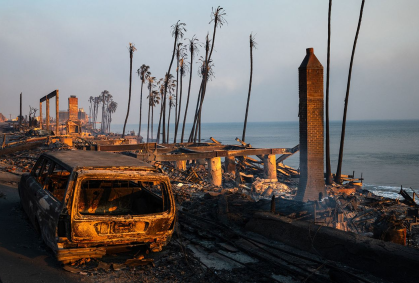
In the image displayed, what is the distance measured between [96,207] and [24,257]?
1424 mm

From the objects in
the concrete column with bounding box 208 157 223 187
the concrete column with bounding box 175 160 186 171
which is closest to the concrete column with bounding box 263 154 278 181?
the concrete column with bounding box 208 157 223 187

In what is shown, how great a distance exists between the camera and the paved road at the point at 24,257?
16.4 ft

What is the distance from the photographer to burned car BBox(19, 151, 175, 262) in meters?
5.13

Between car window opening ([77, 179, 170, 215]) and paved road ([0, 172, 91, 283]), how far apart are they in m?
1.02

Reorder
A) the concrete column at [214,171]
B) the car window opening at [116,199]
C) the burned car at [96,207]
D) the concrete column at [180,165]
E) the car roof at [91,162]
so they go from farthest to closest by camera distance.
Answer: the concrete column at [180,165] < the concrete column at [214,171] < the car window opening at [116,199] < the car roof at [91,162] < the burned car at [96,207]

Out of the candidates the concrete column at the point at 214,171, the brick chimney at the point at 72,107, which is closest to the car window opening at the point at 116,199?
the concrete column at the point at 214,171

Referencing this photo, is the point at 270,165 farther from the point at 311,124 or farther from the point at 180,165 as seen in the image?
the point at 311,124

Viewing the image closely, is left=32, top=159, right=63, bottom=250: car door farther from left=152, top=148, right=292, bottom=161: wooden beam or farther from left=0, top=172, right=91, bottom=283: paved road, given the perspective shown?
left=152, top=148, right=292, bottom=161: wooden beam

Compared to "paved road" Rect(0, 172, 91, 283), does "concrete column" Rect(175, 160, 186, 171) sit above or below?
below

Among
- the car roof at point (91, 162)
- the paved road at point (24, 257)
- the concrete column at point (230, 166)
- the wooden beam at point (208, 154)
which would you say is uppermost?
the car roof at point (91, 162)

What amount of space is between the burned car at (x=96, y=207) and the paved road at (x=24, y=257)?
0.29m

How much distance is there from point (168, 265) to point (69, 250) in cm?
155

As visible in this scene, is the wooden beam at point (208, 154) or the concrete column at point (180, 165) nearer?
the wooden beam at point (208, 154)

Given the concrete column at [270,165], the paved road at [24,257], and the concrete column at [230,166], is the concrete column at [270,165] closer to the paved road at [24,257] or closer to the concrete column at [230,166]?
the concrete column at [230,166]
